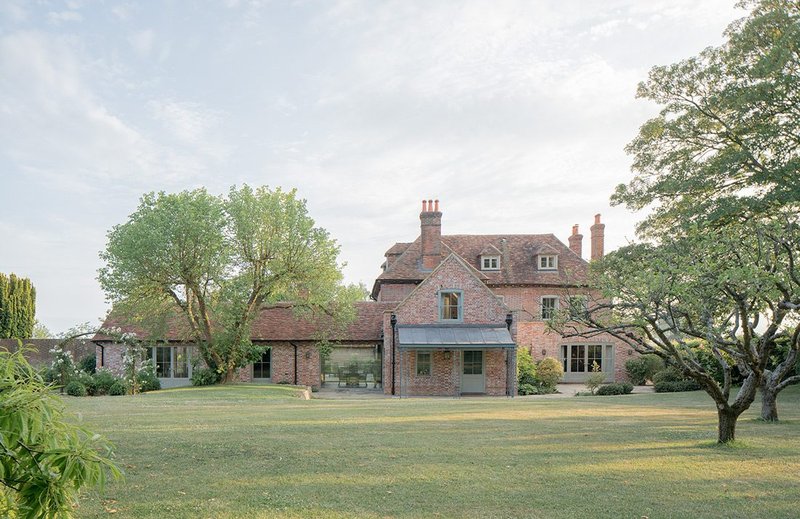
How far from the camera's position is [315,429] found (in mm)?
12719

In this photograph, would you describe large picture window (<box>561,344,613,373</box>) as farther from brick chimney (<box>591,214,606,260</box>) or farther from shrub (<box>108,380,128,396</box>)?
shrub (<box>108,380,128,396</box>)

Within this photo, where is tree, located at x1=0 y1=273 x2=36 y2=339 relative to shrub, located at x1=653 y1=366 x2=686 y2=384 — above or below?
above

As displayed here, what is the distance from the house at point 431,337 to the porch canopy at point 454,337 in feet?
0.15

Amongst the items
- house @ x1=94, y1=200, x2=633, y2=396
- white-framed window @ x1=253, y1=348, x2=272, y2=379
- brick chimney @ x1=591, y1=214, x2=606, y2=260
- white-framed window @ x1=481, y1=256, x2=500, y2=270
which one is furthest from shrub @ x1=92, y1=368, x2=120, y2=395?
brick chimney @ x1=591, y1=214, x2=606, y2=260

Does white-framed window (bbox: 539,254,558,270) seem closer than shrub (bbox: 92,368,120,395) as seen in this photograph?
No

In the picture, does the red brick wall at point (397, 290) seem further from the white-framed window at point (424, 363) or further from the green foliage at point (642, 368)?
the green foliage at point (642, 368)

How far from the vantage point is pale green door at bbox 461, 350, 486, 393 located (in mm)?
28906

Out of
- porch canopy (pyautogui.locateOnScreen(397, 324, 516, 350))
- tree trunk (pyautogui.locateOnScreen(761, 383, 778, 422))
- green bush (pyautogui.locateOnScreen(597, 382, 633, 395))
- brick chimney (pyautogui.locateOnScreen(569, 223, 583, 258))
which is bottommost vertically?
green bush (pyautogui.locateOnScreen(597, 382, 633, 395))

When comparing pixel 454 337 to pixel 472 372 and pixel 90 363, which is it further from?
pixel 90 363

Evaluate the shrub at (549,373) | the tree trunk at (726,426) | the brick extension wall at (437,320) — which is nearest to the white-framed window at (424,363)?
the brick extension wall at (437,320)

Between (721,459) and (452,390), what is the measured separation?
1929cm

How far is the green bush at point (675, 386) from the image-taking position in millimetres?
26623

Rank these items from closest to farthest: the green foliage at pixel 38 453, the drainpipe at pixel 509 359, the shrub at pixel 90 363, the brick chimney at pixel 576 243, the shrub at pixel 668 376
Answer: the green foliage at pixel 38 453, the shrub at pixel 668 376, the drainpipe at pixel 509 359, the shrub at pixel 90 363, the brick chimney at pixel 576 243

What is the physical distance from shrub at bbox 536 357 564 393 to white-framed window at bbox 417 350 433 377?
211 inches
